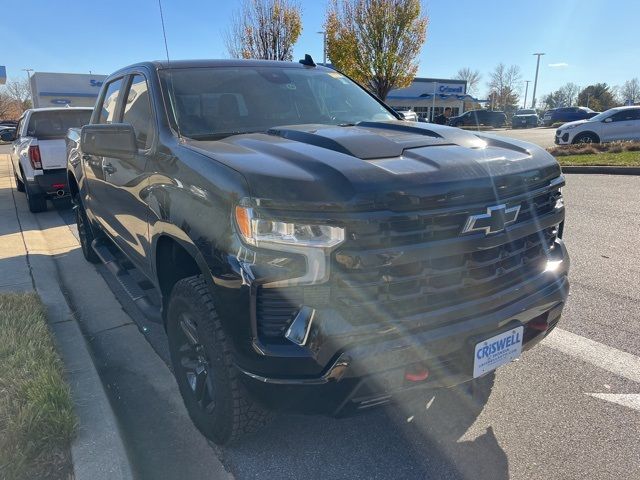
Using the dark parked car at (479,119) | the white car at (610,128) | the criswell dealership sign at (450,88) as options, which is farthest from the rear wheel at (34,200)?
the criswell dealership sign at (450,88)

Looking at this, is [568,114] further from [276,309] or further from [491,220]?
[276,309]

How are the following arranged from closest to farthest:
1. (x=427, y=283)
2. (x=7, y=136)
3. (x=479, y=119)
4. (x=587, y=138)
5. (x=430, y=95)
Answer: (x=427, y=283) → (x=7, y=136) → (x=587, y=138) → (x=479, y=119) → (x=430, y=95)

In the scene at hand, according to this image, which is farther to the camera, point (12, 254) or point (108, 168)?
point (12, 254)

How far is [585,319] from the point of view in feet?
13.0

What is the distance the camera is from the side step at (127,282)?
325 cm

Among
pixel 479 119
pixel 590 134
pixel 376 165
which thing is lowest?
pixel 479 119

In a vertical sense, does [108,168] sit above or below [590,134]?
above

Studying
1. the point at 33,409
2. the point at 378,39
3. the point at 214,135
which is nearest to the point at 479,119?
the point at 378,39

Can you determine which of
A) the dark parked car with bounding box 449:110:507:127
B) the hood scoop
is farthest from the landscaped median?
the dark parked car with bounding box 449:110:507:127

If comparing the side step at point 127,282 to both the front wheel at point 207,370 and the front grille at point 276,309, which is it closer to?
the front wheel at point 207,370

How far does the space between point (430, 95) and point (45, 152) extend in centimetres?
4675

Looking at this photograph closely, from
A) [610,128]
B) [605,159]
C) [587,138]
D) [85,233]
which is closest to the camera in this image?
[85,233]

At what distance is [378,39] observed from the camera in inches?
760

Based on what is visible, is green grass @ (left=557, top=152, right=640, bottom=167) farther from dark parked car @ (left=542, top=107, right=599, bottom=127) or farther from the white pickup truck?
dark parked car @ (left=542, top=107, right=599, bottom=127)
